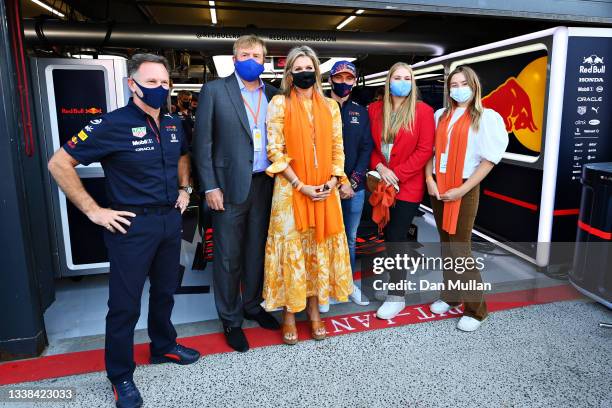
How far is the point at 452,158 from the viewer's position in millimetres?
2672

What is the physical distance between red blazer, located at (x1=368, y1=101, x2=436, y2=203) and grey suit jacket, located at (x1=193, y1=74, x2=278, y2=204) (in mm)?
955

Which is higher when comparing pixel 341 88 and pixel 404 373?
pixel 341 88

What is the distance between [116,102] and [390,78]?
2.04m

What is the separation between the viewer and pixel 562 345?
2576 millimetres

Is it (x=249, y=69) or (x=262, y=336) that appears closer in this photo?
(x=249, y=69)

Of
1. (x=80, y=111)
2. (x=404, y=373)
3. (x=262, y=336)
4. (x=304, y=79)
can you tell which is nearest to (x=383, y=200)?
(x=304, y=79)

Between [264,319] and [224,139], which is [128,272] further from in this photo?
[264,319]

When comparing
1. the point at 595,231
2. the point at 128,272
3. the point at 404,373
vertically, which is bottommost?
the point at 404,373

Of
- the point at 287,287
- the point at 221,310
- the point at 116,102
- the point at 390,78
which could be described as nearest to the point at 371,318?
the point at 287,287

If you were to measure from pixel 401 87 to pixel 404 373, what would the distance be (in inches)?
65.9

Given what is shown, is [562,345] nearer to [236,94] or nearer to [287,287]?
[287,287]

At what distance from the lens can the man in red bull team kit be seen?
1.89 m

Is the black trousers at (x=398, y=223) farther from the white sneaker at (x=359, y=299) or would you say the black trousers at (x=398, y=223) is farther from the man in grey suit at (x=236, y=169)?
the man in grey suit at (x=236, y=169)

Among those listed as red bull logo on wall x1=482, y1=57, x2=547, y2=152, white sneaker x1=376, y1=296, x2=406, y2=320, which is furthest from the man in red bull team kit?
red bull logo on wall x1=482, y1=57, x2=547, y2=152
